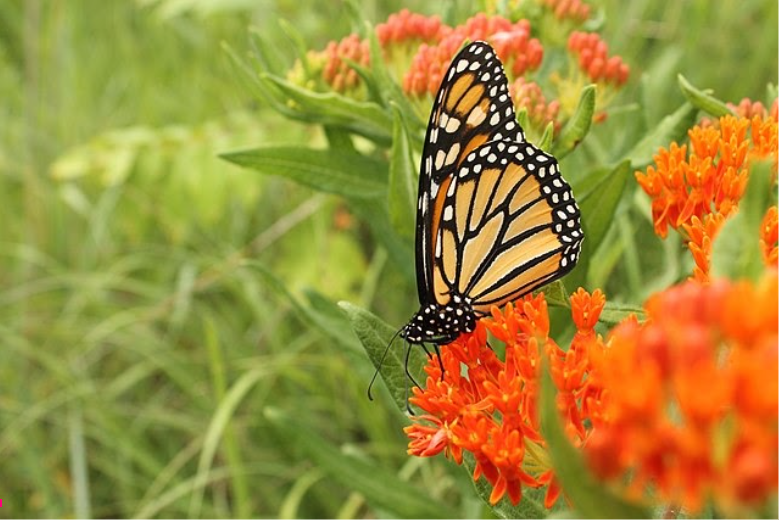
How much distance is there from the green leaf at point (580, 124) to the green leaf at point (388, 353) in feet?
1.45

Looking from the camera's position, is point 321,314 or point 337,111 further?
point 321,314

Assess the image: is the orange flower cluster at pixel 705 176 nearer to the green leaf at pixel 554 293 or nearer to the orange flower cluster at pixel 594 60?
the green leaf at pixel 554 293

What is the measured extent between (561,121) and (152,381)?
7.25 ft

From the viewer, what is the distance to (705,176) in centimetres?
138

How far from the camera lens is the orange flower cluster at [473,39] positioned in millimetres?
1720

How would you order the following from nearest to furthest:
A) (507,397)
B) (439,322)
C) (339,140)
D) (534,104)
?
(507,397)
(439,322)
(534,104)
(339,140)

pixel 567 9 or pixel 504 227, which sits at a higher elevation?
pixel 567 9

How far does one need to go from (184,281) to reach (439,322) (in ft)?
6.17

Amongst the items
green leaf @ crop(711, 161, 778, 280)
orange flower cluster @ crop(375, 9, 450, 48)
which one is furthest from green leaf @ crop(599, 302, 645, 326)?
orange flower cluster @ crop(375, 9, 450, 48)

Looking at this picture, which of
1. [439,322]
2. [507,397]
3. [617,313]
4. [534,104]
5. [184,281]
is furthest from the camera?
[184,281]

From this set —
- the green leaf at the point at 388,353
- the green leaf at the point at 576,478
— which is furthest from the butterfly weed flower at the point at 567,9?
the green leaf at the point at 576,478

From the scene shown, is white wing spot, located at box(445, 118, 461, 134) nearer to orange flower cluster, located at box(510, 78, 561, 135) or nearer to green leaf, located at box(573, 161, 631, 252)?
orange flower cluster, located at box(510, 78, 561, 135)

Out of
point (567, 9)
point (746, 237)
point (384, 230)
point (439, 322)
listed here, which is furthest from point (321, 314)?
point (746, 237)

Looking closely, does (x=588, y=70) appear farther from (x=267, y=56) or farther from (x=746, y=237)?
(x=746, y=237)
